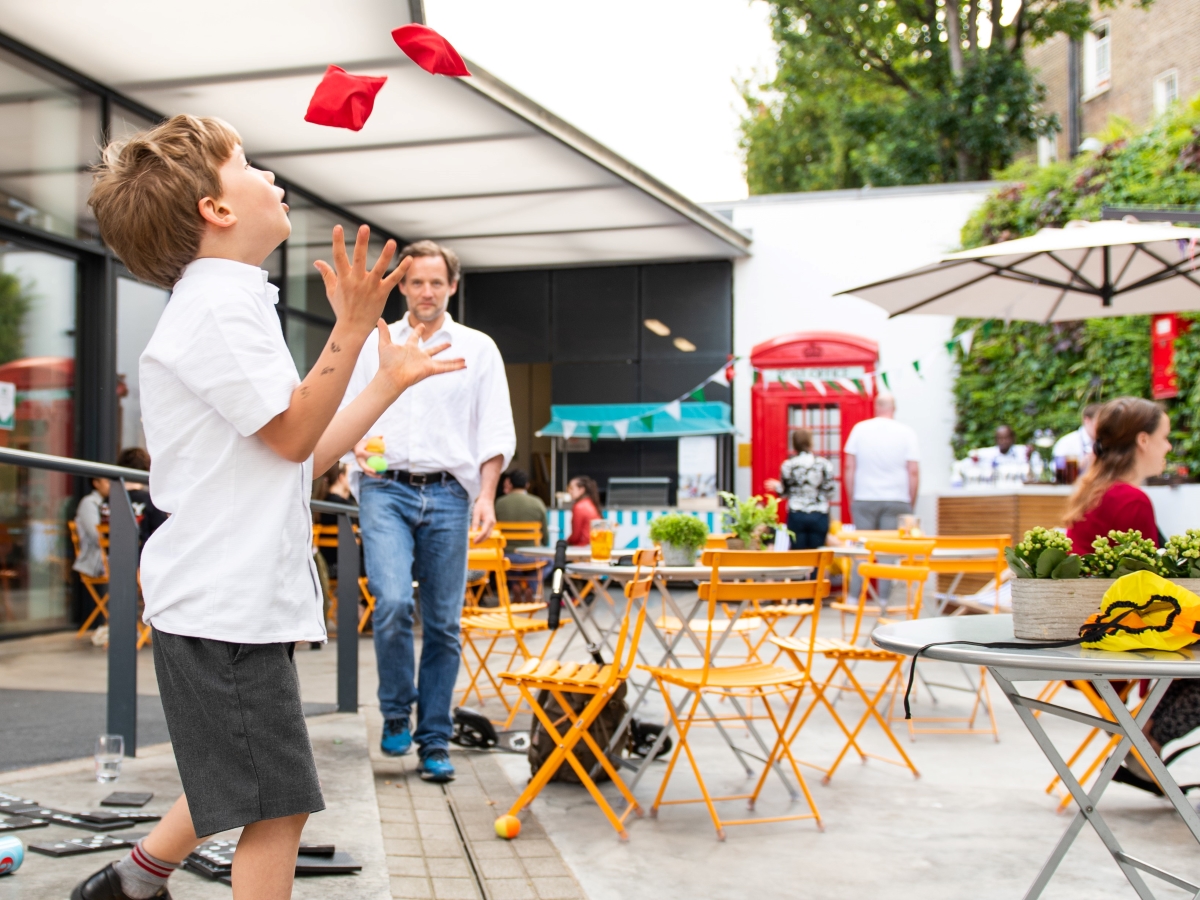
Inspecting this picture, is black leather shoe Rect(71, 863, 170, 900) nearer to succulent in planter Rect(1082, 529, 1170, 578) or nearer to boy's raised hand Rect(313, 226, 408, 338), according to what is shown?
boy's raised hand Rect(313, 226, 408, 338)

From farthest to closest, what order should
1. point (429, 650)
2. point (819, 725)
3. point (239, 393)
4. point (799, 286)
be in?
point (799, 286), point (819, 725), point (429, 650), point (239, 393)

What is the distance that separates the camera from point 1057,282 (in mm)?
6777

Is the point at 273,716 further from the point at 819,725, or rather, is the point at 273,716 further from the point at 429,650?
the point at 819,725

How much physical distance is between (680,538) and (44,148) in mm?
5668

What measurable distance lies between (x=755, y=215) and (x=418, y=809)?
434 inches

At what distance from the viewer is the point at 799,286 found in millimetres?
13359

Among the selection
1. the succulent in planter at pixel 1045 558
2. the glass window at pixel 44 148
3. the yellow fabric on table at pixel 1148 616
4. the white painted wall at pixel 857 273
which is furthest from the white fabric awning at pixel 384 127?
the yellow fabric on table at pixel 1148 616

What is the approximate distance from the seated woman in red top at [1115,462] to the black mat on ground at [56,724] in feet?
10.1

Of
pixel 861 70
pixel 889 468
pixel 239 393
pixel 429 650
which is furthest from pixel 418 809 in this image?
pixel 861 70

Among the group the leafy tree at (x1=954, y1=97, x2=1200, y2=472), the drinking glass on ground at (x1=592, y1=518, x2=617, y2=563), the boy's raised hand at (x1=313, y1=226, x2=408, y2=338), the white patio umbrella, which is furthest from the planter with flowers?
the leafy tree at (x1=954, y1=97, x2=1200, y2=472)

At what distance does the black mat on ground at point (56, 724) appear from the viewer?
12.4 feet

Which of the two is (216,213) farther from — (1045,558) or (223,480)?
(1045,558)

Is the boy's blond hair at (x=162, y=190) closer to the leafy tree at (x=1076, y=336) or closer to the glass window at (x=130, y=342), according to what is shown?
the glass window at (x=130, y=342)

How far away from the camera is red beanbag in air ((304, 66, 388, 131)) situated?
1.94 metres
